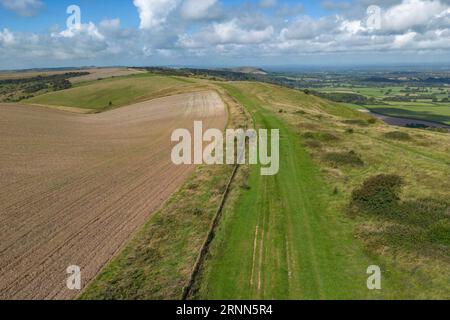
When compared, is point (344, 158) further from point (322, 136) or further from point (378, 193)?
point (322, 136)

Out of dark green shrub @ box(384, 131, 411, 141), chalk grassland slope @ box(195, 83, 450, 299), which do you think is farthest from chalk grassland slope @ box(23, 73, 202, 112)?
chalk grassland slope @ box(195, 83, 450, 299)

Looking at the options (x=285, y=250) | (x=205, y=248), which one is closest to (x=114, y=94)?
(x=205, y=248)

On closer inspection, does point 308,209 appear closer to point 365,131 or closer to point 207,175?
point 207,175

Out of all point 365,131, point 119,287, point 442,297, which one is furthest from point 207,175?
point 365,131

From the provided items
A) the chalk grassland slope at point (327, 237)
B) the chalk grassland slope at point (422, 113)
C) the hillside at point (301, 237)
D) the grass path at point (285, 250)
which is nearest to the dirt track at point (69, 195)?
the hillside at point (301, 237)

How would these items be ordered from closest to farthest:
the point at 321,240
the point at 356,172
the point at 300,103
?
the point at 321,240 → the point at 356,172 → the point at 300,103
